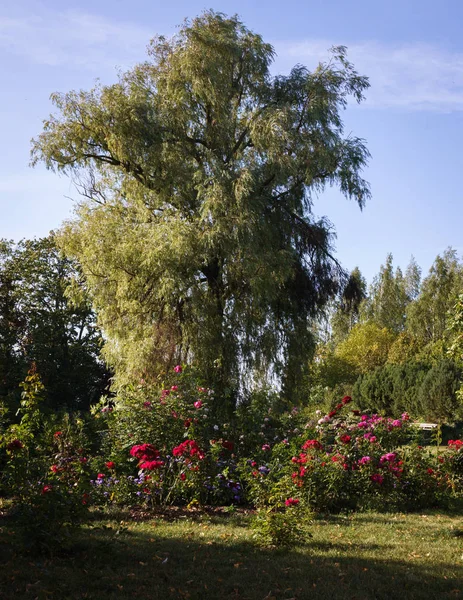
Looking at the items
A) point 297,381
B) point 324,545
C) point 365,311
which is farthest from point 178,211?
point 365,311

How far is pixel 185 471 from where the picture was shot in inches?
301

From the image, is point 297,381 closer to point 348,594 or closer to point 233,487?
point 233,487

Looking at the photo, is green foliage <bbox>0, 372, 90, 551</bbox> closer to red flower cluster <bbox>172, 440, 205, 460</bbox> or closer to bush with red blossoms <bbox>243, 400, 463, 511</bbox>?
red flower cluster <bbox>172, 440, 205, 460</bbox>

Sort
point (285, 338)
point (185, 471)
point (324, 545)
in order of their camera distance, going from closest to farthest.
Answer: point (324, 545) < point (185, 471) < point (285, 338)

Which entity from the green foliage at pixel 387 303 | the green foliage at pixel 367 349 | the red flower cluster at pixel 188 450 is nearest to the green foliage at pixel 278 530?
the red flower cluster at pixel 188 450

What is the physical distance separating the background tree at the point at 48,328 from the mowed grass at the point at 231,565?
1734 cm

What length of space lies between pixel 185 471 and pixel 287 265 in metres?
6.58

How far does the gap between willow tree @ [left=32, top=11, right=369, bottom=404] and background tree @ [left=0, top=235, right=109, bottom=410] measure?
348 inches

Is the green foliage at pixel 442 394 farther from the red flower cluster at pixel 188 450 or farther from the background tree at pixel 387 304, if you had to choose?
the background tree at pixel 387 304

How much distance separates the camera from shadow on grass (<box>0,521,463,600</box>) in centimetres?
429

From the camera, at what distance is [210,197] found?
13.6m

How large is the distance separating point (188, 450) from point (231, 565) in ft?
9.10

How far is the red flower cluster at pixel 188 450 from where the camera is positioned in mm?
7006

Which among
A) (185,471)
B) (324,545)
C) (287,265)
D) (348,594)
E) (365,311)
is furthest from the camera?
(365,311)
